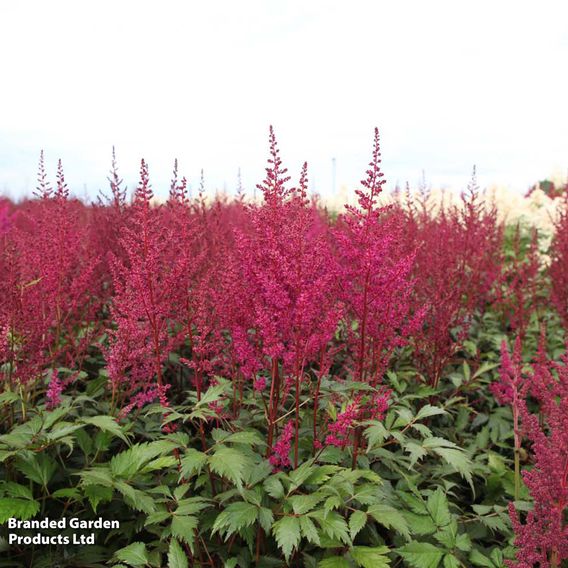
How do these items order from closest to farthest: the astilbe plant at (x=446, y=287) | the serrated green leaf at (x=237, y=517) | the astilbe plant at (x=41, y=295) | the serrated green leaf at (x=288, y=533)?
the serrated green leaf at (x=288, y=533), the serrated green leaf at (x=237, y=517), the astilbe plant at (x=41, y=295), the astilbe plant at (x=446, y=287)

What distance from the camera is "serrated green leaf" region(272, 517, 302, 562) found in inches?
84.8

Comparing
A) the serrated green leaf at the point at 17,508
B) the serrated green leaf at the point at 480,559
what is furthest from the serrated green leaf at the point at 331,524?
the serrated green leaf at the point at 17,508

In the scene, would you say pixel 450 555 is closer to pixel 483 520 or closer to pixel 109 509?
pixel 483 520

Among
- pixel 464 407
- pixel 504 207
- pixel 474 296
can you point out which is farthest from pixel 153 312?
pixel 504 207

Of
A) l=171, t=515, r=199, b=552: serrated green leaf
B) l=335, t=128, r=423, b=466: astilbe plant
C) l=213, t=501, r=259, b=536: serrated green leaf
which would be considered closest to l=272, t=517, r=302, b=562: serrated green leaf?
l=213, t=501, r=259, b=536: serrated green leaf

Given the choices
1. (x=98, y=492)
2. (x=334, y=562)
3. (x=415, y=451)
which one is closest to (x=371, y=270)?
(x=415, y=451)

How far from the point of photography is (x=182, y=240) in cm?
325

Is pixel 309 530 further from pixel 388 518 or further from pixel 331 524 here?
pixel 388 518

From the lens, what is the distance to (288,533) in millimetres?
2201

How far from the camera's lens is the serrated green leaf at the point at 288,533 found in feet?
7.07

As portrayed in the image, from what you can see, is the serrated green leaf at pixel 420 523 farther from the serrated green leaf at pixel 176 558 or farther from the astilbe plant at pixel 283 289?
the serrated green leaf at pixel 176 558

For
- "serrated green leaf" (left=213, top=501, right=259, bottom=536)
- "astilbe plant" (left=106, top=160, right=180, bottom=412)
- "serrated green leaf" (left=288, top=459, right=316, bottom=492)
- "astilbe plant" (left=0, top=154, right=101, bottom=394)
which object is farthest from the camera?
"astilbe plant" (left=0, top=154, right=101, bottom=394)

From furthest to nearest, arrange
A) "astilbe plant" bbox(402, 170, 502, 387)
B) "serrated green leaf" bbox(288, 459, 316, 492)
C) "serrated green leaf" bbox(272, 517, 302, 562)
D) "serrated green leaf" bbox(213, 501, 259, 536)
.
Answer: "astilbe plant" bbox(402, 170, 502, 387) → "serrated green leaf" bbox(288, 459, 316, 492) → "serrated green leaf" bbox(213, 501, 259, 536) → "serrated green leaf" bbox(272, 517, 302, 562)

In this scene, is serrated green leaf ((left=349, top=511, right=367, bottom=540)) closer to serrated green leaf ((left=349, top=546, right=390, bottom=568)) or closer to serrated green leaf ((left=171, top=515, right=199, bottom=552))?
serrated green leaf ((left=349, top=546, right=390, bottom=568))
